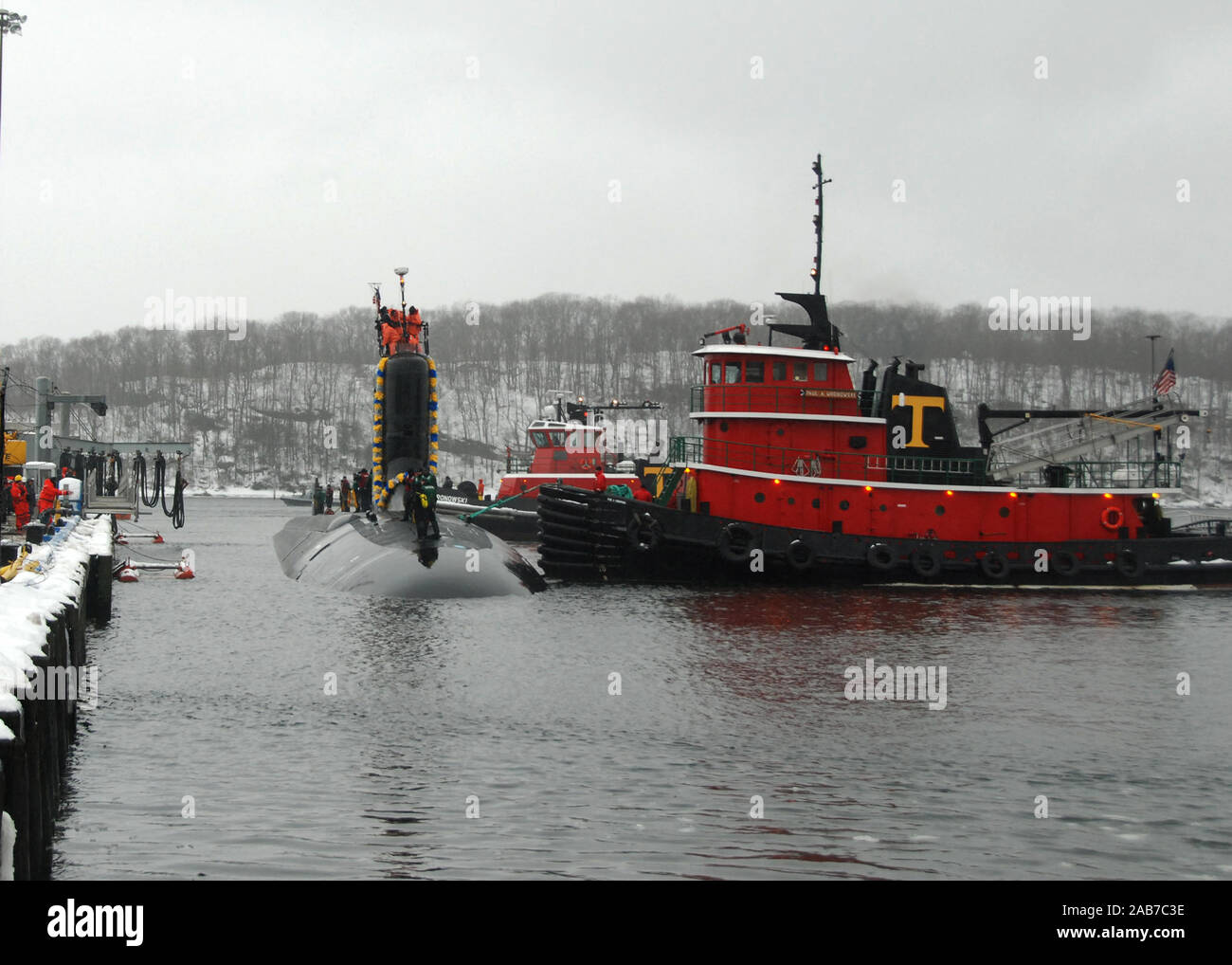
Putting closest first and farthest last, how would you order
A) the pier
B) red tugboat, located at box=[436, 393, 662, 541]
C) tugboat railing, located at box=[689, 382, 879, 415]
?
the pier → tugboat railing, located at box=[689, 382, 879, 415] → red tugboat, located at box=[436, 393, 662, 541]

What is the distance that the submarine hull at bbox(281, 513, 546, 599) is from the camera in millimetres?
32500

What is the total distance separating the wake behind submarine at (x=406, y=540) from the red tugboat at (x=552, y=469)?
20085 mm

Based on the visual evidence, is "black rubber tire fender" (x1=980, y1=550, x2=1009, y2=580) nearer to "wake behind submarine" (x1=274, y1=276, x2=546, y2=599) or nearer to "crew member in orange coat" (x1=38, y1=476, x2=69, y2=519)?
"wake behind submarine" (x1=274, y1=276, x2=546, y2=599)

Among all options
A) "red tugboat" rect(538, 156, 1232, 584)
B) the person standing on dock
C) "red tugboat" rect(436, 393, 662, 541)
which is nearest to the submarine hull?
"red tugboat" rect(538, 156, 1232, 584)

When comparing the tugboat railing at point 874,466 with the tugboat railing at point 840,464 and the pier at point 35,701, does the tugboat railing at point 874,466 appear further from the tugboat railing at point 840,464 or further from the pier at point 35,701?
the pier at point 35,701

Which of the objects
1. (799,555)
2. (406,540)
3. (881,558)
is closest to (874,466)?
(881,558)

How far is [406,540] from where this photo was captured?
3612 cm

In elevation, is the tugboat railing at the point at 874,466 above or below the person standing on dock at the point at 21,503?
above

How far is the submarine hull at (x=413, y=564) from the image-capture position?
3250 centimetres

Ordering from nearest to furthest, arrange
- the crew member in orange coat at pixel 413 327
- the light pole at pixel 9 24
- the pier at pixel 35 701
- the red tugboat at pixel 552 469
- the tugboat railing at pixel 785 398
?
the pier at pixel 35 701, the light pole at pixel 9 24, the crew member in orange coat at pixel 413 327, the tugboat railing at pixel 785 398, the red tugboat at pixel 552 469

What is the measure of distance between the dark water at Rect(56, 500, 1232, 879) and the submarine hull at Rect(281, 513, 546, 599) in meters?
1.47

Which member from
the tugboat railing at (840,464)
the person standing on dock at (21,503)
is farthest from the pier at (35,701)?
the tugboat railing at (840,464)
